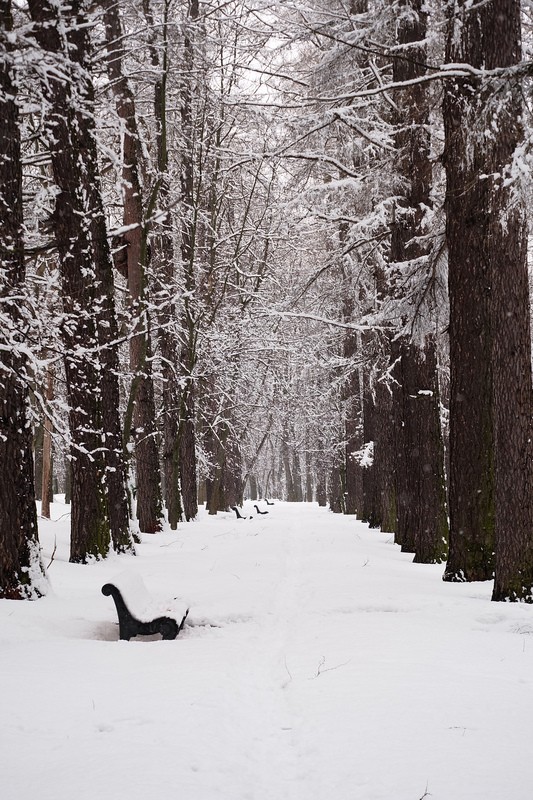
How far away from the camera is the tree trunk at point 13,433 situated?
7.29m

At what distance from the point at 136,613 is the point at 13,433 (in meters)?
2.44

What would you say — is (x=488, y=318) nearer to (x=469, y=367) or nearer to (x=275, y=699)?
(x=469, y=367)

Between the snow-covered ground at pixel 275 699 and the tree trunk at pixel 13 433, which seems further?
the tree trunk at pixel 13 433

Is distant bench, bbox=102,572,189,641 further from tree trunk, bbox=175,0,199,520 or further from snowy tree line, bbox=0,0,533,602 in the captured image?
tree trunk, bbox=175,0,199,520

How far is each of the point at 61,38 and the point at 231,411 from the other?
19118mm

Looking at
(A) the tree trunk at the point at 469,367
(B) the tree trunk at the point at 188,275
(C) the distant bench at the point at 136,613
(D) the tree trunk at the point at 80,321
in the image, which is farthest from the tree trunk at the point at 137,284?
(A) the tree trunk at the point at 469,367

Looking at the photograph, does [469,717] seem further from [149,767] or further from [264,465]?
[264,465]

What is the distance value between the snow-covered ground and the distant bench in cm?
19

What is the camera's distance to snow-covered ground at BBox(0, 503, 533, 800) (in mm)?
3498

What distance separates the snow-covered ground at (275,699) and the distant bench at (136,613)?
19 centimetres

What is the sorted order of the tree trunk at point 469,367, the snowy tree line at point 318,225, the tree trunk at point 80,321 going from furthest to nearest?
the tree trunk at point 80,321 < the tree trunk at point 469,367 < the snowy tree line at point 318,225

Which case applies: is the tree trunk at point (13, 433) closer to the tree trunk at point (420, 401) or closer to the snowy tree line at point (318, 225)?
the snowy tree line at point (318, 225)

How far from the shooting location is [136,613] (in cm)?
664

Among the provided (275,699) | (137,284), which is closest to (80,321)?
(137,284)
